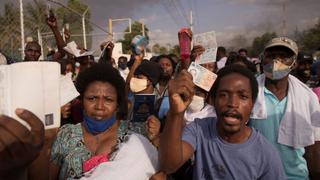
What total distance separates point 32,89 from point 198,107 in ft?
7.47

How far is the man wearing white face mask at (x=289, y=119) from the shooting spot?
9.12ft

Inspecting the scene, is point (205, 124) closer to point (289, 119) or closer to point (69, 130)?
point (289, 119)

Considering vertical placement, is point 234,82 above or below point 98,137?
above

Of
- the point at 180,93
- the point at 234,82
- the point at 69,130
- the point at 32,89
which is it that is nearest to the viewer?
the point at 32,89

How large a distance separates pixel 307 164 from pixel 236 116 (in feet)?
3.30

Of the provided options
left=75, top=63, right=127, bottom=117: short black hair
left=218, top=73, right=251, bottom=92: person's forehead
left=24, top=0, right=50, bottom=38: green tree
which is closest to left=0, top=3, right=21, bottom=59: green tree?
left=24, top=0, right=50, bottom=38: green tree

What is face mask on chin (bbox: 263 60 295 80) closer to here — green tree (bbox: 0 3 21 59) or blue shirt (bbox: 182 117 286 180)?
blue shirt (bbox: 182 117 286 180)

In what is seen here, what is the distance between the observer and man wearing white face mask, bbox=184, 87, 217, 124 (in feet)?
10.4

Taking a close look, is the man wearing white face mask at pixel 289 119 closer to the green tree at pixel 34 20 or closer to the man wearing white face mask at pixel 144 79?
the man wearing white face mask at pixel 144 79

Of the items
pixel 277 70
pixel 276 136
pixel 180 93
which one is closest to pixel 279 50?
pixel 277 70

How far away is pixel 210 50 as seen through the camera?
118 inches

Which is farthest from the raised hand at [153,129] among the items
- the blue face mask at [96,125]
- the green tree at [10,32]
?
the green tree at [10,32]

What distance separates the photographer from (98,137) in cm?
257

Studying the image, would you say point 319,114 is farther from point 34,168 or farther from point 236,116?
point 34,168
